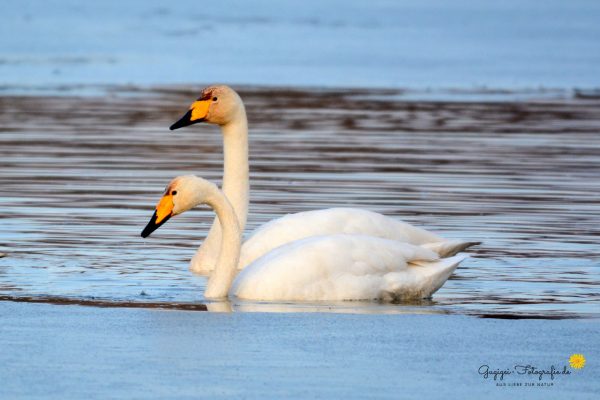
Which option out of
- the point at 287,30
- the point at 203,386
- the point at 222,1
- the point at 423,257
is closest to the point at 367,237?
the point at 423,257

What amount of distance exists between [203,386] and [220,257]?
2.63m

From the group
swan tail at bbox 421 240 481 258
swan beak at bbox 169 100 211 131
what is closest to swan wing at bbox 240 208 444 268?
swan tail at bbox 421 240 481 258

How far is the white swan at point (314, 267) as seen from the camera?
8.71m

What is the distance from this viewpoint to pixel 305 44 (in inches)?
1452

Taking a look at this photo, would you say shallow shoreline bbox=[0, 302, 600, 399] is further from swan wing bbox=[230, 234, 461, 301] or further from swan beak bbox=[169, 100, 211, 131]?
swan beak bbox=[169, 100, 211, 131]

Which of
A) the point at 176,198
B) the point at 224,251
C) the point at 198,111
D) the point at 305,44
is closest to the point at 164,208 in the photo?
the point at 176,198

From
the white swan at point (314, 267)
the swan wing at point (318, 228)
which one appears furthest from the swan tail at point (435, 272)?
the swan wing at point (318, 228)

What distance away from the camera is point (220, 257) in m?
8.95

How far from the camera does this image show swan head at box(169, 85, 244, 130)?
11.3 m

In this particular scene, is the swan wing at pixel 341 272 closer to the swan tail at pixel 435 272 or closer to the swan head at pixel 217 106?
the swan tail at pixel 435 272

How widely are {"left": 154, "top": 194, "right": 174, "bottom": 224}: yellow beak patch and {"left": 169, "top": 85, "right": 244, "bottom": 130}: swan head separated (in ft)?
7.77

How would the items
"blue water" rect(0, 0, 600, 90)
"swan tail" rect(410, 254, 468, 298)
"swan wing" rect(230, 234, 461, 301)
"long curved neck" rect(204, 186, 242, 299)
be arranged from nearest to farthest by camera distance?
1. "swan wing" rect(230, 234, 461, 301)
2. "long curved neck" rect(204, 186, 242, 299)
3. "swan tail" rect(410, 254, 468, 298)
4. "blue water" rect(0, 0, 600, 90)

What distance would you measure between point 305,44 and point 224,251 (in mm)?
28178

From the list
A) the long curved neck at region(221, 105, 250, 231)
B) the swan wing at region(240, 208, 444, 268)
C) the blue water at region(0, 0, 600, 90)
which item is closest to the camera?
the swan wing at region(240, 208, 444, 268)
